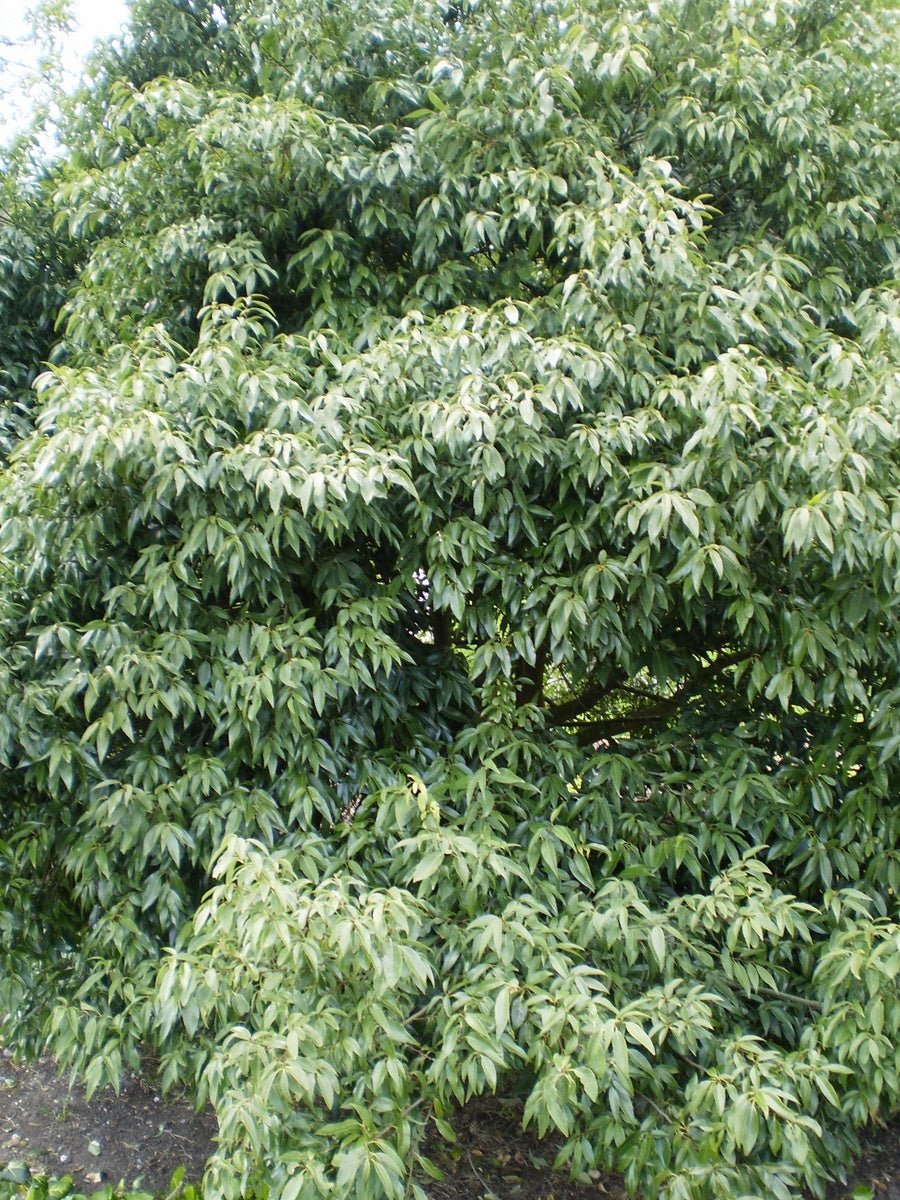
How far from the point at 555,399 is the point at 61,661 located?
1848 mm

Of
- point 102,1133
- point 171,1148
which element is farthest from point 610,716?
point 102,1133

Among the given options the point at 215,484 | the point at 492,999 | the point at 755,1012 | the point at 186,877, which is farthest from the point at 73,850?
the point at 755,1012

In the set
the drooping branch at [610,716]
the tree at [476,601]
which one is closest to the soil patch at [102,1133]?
the tree at [476,601]

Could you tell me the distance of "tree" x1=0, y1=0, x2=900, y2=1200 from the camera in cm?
255

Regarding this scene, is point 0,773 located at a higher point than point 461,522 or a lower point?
lower

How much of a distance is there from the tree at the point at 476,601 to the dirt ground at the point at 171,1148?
307 mm

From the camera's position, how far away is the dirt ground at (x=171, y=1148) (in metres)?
3.51

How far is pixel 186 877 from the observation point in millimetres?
3301

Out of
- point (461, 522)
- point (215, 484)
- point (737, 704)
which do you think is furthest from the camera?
point (737, 704)

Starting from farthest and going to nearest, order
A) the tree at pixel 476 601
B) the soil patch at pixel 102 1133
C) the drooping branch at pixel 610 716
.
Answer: the drooping branch at pixel 610 716 → the soil patch at pixel 102 1133 → the tree at pixel 476 601

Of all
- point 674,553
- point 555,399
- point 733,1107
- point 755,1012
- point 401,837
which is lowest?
point 755,1012

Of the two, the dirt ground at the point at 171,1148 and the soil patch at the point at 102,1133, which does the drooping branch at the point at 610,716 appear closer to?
the dirt ground at the point at 171,1148

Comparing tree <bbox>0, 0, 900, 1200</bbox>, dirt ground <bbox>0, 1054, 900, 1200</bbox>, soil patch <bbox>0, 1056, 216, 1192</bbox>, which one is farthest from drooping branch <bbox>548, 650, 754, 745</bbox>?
soil patch <bbox>0, 1056, 216, 1192</bbox>

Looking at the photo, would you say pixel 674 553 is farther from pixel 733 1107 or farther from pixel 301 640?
pixel 733 1107
